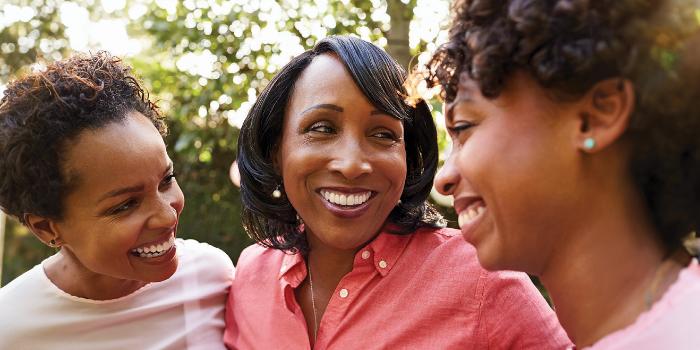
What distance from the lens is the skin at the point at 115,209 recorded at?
2531 mm

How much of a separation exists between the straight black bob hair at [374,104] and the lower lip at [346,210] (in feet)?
0.68

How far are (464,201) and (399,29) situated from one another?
9.82 ft

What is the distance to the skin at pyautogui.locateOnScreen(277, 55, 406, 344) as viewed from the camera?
2.47 m

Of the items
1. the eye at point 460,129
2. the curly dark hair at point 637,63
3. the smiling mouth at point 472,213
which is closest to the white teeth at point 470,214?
the smiling mouth at point 472,213

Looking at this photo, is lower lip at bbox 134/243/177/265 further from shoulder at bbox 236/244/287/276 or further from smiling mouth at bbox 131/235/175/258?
shoulder at bbox 236/244/287/276

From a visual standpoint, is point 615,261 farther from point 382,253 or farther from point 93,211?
point 93,211

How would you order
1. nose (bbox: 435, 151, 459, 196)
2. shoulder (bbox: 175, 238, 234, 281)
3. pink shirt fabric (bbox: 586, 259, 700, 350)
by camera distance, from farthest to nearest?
shoulder (bbox: 175, 238, 234, 281), nose (bbox: 435, 151, 459, 196), pink shirt fabric (bbox: 586, 259, 700, 350)

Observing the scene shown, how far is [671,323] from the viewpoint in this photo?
1.45m

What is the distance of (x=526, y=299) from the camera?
2.31 metres

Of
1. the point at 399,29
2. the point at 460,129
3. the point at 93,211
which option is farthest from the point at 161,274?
the point at 399,29

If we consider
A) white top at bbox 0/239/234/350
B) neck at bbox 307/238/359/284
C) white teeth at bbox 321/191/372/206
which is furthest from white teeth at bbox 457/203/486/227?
white top at bbox 0/239/234/350

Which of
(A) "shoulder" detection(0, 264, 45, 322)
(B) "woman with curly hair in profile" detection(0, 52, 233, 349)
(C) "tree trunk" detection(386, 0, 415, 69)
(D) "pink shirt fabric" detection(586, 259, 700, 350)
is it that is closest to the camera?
(D) "pink shirt fabric" detection(586, 259, 700, 350)

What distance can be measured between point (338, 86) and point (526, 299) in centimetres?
94

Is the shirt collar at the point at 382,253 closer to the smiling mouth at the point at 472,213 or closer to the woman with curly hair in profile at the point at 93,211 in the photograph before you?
the woman with curly hair in profile at the point at 93,211
